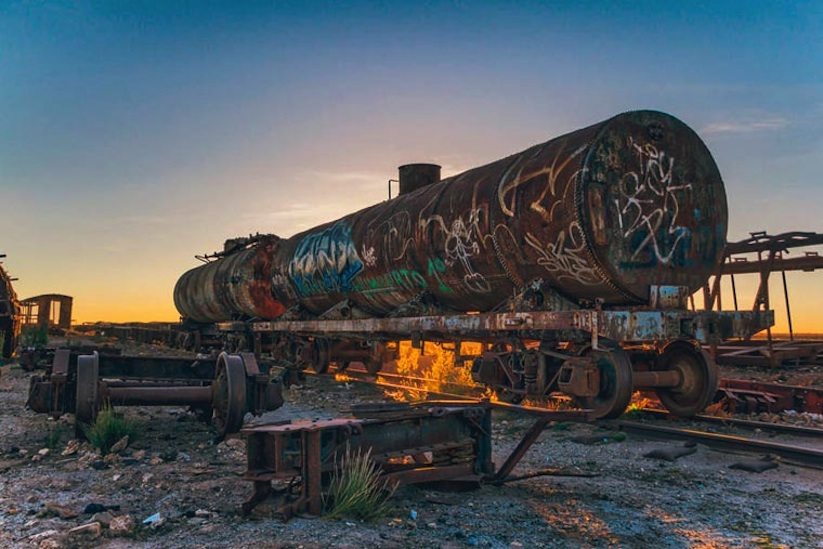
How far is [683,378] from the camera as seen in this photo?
8.58 meters

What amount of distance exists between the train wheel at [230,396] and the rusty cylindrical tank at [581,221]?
3.72m

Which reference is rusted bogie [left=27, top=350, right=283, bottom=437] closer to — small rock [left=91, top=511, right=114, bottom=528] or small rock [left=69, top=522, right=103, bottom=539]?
small rock [left=91, top=511, right=114, bottom=528]

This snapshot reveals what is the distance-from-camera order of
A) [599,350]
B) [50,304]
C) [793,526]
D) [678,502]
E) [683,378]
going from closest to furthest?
1. [793,526]
2. [678,502]
3. [599,350]
4. [683,378]
5. [50,304]

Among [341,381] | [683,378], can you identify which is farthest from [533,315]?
[341,381]

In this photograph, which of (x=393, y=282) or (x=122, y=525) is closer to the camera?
(x=122, y=525)

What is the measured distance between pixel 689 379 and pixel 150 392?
6864mm

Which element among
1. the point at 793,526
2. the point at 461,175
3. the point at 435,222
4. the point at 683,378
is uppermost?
the point at 461,175

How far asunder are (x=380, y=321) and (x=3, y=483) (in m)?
6.77

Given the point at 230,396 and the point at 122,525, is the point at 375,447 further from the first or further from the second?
the point at 230,396

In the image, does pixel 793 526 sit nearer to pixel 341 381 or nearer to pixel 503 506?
pixel 503 506

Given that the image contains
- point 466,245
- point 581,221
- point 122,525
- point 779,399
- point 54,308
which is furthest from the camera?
point 54,308

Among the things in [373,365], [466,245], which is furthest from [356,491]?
[373,365]

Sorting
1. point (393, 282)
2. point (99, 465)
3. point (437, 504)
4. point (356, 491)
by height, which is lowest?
point (437, 504)

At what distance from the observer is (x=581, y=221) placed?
7254 millimetres
